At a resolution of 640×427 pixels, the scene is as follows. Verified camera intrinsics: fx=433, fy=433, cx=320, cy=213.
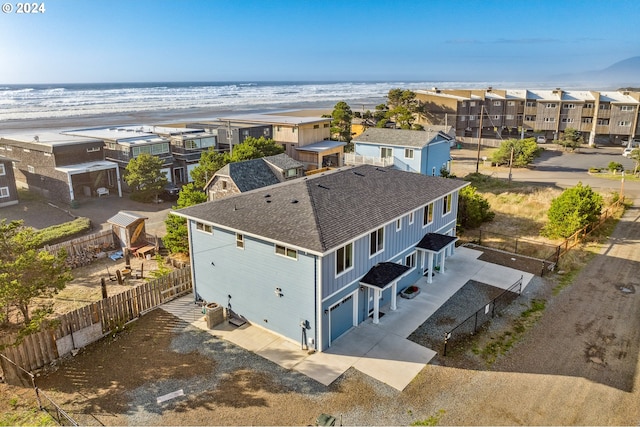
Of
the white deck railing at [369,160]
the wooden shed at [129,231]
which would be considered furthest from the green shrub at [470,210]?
the wooden shed at [129,231]

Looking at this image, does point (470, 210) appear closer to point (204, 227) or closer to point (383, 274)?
point (383, 274)

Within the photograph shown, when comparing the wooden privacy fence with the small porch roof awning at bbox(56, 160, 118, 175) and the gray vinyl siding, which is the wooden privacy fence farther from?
the small porch roof awning at bbox(56, 160, 118, 175)

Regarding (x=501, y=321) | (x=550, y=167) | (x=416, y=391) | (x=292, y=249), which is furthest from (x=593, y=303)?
(x=550, y=167)

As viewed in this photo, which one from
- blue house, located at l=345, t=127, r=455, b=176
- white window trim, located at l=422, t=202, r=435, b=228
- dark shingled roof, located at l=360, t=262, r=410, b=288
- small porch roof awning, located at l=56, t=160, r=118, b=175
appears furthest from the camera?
blue house, located at l=345, t=127, r=455, b=176

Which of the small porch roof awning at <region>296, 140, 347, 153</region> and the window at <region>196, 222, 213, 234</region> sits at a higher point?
the window at <region>196, 222, 213, 234</region>

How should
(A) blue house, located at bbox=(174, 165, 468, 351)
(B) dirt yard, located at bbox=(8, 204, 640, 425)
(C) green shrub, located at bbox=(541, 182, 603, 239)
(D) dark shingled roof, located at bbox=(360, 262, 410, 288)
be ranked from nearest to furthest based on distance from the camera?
(B) dirt yard, located at bbox=(8, 204, 640, 425), (A) blue house, located at bbox=(174, 165, 468, 351), (D) dark shingled roof, located at bbox=(360, 262, 410, 288), (C) green shrub, located at bbox=(541, 182, 603, 239)

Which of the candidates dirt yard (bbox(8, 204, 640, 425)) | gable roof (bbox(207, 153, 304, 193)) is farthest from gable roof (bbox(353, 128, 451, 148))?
dirt yard (bbox(8, 204, 640, 425))

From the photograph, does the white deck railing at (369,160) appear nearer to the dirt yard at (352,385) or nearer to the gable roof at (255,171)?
the gable roof at (255,171)
